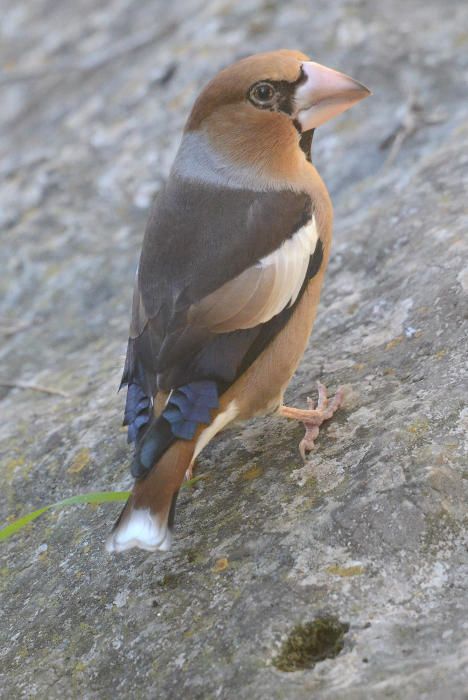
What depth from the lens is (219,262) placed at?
3.51 meters

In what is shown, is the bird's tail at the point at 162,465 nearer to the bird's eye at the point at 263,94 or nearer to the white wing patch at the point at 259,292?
the white wing patch at the point at 259,292

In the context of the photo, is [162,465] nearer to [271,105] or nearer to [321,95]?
[271,105]

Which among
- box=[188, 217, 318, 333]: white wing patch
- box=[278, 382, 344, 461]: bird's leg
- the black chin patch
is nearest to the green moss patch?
box=[278, 382, 344, 461]: bird's leg

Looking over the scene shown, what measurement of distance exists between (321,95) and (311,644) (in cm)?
246

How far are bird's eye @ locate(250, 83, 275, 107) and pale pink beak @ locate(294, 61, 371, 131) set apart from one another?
12 centimetres

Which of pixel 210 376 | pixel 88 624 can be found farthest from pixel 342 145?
pixel 88 624

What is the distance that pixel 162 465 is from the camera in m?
3.08

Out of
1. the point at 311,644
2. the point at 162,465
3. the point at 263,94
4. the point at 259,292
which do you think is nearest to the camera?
the point at 311,644

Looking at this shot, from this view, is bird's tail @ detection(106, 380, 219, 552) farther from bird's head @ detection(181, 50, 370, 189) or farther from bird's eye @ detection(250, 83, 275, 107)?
bird's eye @ detection(250, 83, 275, 107)

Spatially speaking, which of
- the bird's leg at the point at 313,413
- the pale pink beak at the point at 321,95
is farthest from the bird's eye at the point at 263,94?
the bird's leg at the point at 313,413

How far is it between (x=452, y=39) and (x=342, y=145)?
132 cm

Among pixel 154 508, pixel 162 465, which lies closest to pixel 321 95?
pixel 162 465

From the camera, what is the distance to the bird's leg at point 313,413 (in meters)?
3.42

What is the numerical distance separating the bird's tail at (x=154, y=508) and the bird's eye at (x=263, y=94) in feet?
5.39
